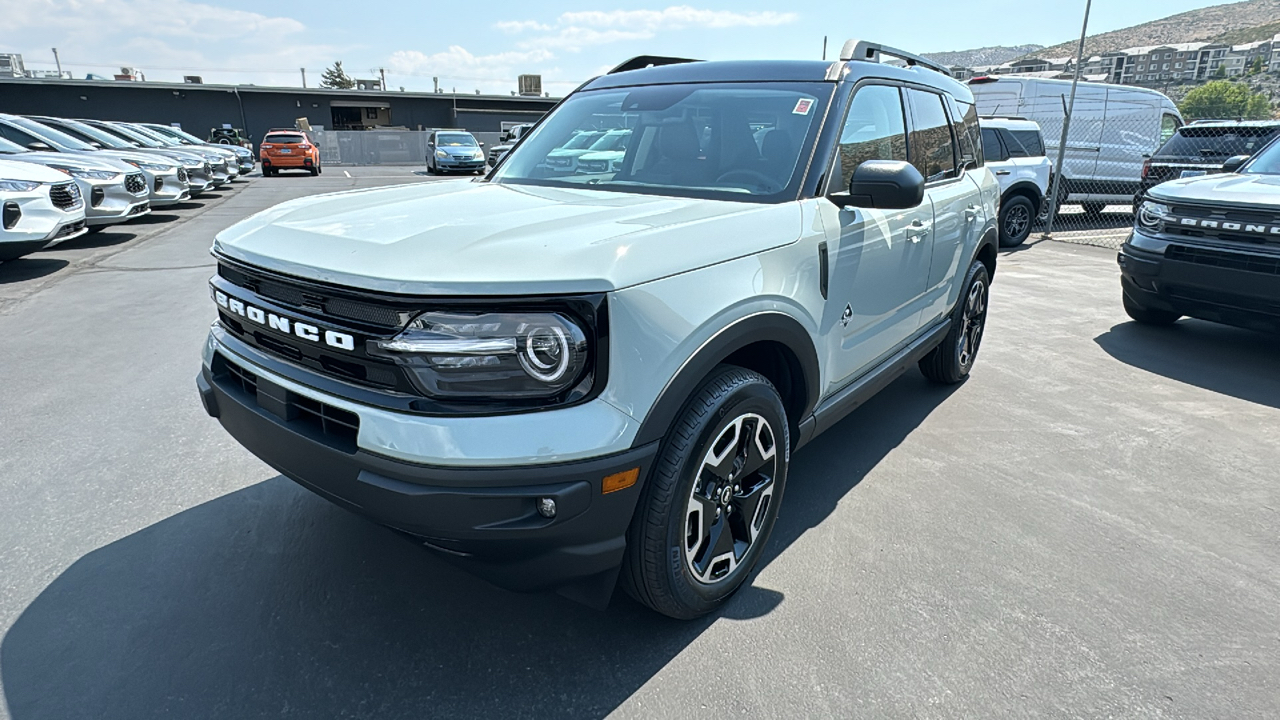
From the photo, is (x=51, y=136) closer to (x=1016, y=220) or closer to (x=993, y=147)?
(x=993, y=147)

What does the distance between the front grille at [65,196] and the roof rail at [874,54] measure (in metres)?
8.34

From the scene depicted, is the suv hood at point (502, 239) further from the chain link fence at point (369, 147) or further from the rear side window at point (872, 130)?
the chain link fence at point (369, 147)

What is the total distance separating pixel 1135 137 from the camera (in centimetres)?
1327

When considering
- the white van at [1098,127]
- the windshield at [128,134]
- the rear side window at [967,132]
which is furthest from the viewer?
the windshield at [128,134]

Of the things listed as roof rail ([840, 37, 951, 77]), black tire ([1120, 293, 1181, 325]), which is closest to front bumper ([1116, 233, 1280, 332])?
black tire ([1120, 293, 1181, 325])

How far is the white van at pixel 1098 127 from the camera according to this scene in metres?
12.7

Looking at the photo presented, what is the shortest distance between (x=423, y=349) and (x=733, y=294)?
0.91 metres

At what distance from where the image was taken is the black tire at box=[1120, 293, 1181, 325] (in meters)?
6.21

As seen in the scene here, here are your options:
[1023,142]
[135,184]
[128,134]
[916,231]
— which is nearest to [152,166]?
[135,184]

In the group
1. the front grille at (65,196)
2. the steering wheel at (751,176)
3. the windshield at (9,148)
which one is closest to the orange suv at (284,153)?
the windshield at (9,148)

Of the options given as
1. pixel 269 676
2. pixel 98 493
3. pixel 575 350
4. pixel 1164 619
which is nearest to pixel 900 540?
pixel 1164 619

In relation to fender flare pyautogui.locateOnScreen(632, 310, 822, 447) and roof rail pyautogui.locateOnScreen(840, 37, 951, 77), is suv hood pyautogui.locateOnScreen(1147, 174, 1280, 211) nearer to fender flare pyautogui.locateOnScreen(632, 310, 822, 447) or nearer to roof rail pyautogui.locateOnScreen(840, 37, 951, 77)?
roof rail pyautogui.locateOnScreen(840, 37, 951, 77)

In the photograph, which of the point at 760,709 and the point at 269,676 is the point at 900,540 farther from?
the point at 269,676

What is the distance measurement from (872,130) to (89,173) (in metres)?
10.3
